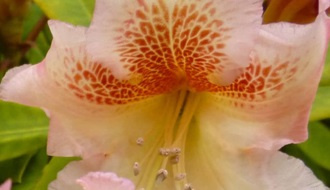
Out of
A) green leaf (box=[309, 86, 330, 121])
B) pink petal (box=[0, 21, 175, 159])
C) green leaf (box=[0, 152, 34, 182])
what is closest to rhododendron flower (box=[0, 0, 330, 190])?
pink petal (box=[0, 21, 175, 159])

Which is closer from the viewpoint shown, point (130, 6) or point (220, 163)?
point (130, 6)

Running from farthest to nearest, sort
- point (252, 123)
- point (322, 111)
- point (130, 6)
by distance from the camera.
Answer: point (322, 111)
point (252, 123)
point (130, 6)

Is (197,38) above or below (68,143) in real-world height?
above

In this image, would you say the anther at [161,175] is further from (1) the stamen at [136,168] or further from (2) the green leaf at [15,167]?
(2) the green leaf at [15,167]

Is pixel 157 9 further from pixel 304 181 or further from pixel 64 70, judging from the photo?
pixel 304 181

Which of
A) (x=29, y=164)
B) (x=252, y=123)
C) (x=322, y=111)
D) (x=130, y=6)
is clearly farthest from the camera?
(x=29, y=164)

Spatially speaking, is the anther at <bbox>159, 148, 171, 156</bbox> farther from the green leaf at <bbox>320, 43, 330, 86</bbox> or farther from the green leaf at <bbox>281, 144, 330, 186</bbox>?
the green leaf at <bbox>281, 144, 330, 186</bbox>

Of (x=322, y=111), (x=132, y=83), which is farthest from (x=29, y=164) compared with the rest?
(x=322, y=111)

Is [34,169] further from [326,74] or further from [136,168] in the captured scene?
[326,74]
